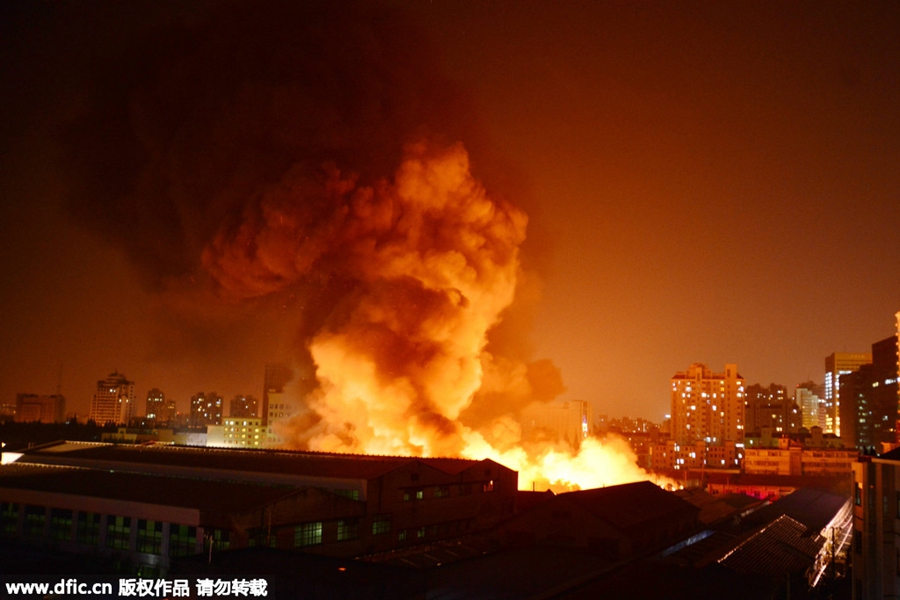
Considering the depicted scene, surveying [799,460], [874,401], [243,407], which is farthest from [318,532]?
[243,407]

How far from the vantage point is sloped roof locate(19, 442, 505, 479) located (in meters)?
35.5

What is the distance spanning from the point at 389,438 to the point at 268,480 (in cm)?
1130

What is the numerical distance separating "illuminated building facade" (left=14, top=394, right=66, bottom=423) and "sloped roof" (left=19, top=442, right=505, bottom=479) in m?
119

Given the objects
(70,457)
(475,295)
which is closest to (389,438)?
(475,295)

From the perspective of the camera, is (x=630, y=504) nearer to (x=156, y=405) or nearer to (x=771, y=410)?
(x=771, y=410)

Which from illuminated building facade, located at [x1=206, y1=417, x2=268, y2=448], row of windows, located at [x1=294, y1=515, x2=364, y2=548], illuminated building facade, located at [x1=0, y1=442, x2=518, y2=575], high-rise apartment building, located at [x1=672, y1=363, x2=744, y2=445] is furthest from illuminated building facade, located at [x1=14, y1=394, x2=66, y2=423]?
row of windows, located at [x1=294, y1=515, x2=364, y2=548]

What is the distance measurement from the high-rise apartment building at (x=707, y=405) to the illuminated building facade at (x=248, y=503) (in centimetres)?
9382

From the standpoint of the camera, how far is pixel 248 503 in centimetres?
2888

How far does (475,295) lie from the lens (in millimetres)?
47750

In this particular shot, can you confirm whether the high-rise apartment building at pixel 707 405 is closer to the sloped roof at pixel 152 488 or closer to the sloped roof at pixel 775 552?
the sloped roof at pixel 775 552

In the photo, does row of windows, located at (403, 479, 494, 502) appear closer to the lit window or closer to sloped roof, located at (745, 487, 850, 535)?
the lit window

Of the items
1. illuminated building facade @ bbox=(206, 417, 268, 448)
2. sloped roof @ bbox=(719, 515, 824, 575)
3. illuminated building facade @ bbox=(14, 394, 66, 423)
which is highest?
illuminated building facade @ bbox=(14, 394, 66, 423)

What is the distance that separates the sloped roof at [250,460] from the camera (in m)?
35.5

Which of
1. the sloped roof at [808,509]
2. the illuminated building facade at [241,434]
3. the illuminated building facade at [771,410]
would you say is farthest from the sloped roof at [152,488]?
the illuminated building facade at [771,410]
